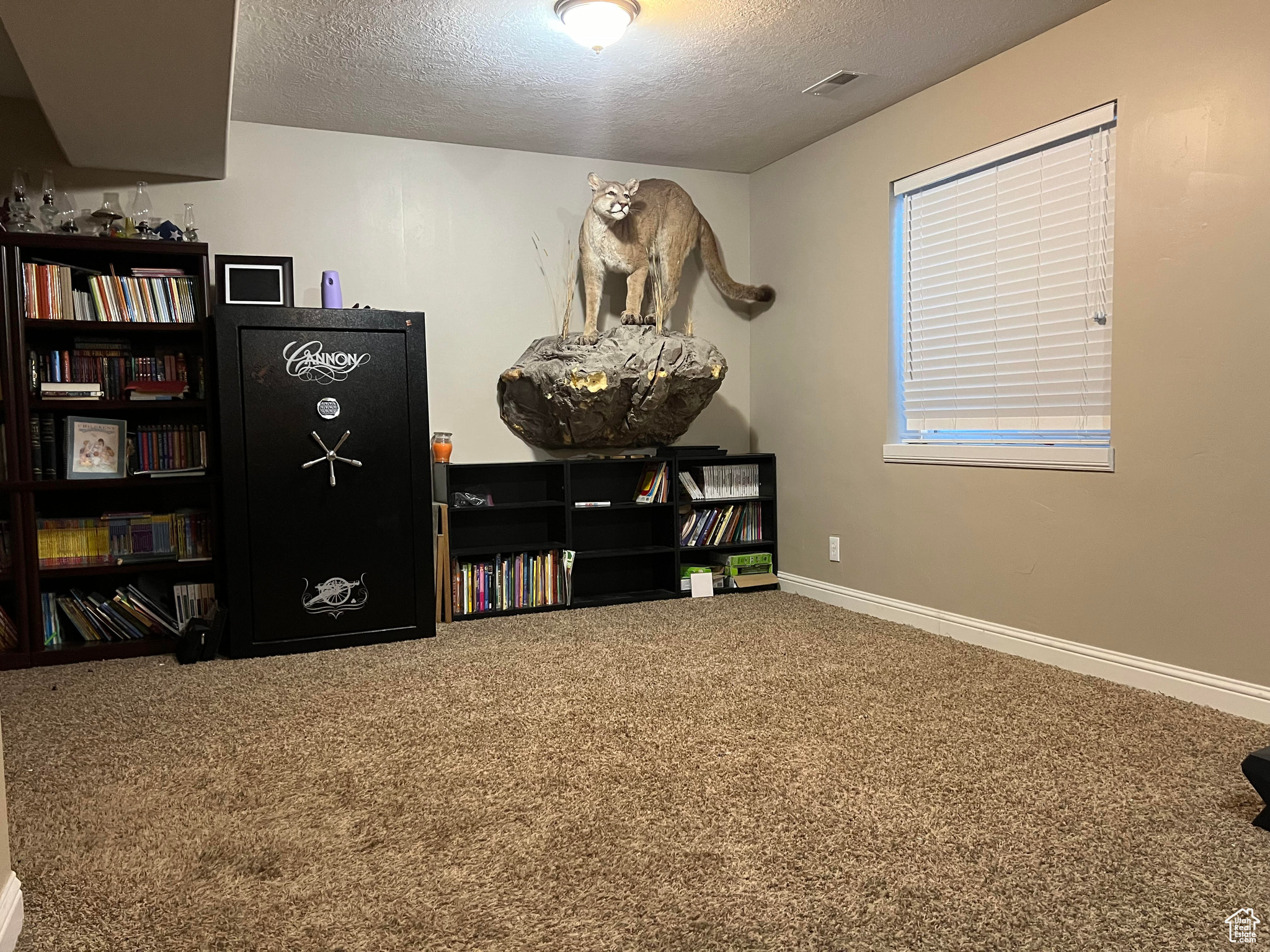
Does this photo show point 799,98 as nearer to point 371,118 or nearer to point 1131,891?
point 371,118

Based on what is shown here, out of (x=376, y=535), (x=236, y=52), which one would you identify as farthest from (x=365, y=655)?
(x=236, y=52)

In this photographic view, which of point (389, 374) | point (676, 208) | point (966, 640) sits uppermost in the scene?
point (676, 208)

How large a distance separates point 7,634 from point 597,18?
3181mm

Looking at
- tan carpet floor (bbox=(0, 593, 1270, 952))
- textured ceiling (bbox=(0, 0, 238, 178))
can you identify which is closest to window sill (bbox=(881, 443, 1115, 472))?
tan carpet floor (bbox=(0, 593, 1270, 952))

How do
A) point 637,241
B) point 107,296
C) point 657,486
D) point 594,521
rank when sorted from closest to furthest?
1. point 107,296
2. point 637,241
3. point 657,486
4. point 594,521

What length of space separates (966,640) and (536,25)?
112 inches

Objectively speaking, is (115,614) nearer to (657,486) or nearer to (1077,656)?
(657,486)

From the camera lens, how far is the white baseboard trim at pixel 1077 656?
2.54 m

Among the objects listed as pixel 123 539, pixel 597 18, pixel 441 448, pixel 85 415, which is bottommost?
pixel 123 539

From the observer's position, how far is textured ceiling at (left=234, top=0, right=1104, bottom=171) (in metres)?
2.86

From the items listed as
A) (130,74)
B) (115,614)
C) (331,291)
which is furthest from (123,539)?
(130,74)

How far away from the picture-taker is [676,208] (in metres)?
4.28

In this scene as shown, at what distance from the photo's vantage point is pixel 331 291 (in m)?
3.69

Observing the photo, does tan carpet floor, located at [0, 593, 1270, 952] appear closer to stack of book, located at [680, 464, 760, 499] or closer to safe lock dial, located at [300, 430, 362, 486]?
safe lock dial, located at [300, 430, 362, 486]
